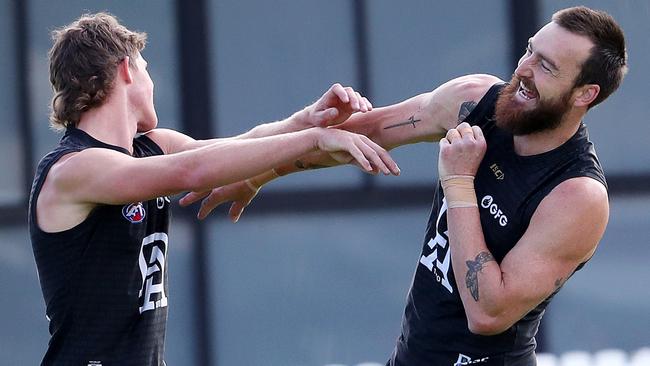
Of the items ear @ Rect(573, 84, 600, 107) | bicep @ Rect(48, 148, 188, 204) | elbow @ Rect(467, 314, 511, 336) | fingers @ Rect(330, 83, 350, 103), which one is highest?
fingers @ Rect(330, 83, 350, 103)

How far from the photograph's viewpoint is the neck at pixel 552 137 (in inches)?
152

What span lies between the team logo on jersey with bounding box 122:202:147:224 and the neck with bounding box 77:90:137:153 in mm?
180

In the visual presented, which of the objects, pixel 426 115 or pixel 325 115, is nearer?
pixel 325 115

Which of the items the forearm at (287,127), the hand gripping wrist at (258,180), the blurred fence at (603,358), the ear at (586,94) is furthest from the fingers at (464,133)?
the blurred fence at (603,358)

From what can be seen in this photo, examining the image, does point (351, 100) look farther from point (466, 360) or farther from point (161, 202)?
point (466, 360)

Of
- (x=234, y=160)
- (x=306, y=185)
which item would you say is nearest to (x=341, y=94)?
(x=234, y=160)

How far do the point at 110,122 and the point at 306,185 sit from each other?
2.63 m

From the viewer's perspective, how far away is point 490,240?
12.6 ft

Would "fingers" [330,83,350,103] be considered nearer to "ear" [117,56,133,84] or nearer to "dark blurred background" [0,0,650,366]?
"ear" [117,56,133,84]

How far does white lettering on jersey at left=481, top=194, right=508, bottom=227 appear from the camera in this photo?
3.83m

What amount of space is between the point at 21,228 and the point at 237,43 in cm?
138

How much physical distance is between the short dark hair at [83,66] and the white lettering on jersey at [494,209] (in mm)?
1136

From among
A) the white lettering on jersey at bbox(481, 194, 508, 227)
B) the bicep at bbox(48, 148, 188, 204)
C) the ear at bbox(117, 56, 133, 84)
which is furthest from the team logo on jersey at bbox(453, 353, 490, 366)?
the ear at bbox(117, 56, 133, 84)

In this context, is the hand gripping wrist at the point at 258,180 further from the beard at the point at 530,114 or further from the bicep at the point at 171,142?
the beard at the point at 530,114
